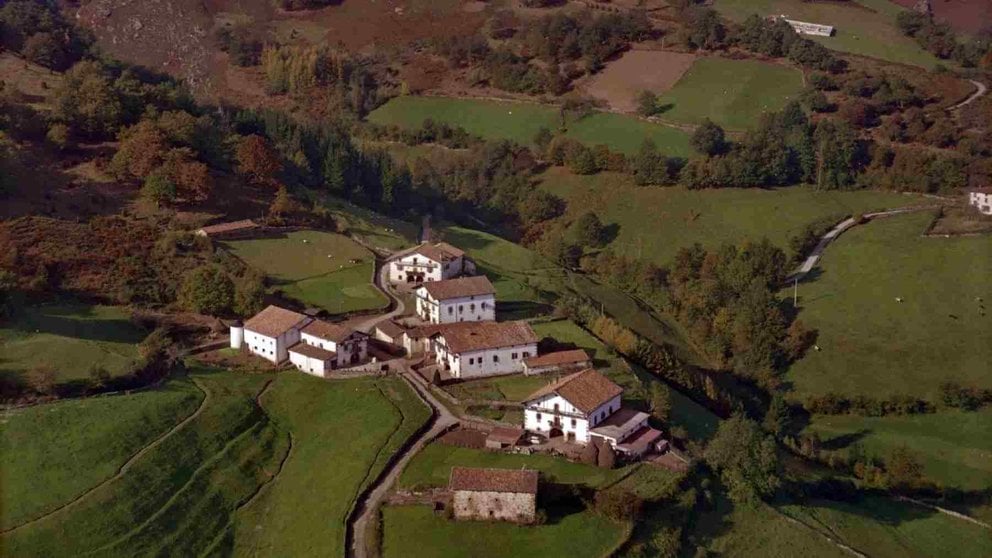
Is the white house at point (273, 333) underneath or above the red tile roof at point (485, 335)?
underneath

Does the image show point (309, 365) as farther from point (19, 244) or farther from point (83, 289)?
point (19, 244)

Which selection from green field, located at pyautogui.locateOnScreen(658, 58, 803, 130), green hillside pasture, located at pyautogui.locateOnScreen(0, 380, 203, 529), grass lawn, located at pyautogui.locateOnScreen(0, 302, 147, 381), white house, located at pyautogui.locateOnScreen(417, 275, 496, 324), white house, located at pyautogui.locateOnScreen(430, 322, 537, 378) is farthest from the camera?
green field, located at pyautogui.locateOnScreen(658, 58, 803, 130)

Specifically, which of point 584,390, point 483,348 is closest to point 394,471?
point 584,390

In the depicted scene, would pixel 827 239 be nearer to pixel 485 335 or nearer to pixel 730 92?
pixel 730 92

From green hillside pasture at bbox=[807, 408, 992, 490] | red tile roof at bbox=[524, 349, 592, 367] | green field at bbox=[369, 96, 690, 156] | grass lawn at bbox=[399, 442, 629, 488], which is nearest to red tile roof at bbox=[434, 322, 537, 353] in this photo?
red tile roof at bbox=[524, 349, 592, 367]

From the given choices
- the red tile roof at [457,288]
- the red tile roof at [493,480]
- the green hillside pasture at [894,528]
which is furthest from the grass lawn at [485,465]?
the red tile roof at [457,288]

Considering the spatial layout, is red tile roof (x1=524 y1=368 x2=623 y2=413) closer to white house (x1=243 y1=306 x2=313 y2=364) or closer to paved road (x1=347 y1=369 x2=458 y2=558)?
paved road (x1=347 y1=369 x2=458 y2=558)

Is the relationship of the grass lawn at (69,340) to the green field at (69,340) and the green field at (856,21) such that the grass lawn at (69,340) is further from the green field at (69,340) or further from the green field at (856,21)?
the green field at (856,21)
